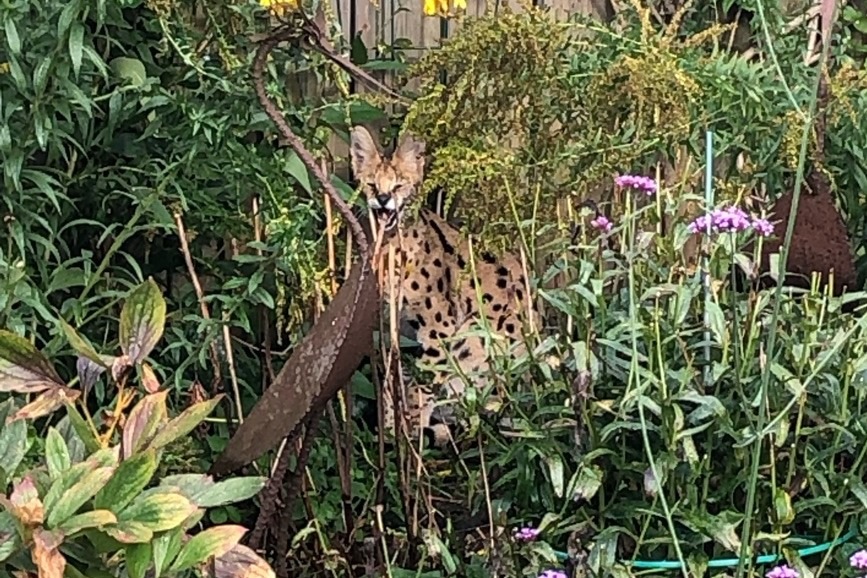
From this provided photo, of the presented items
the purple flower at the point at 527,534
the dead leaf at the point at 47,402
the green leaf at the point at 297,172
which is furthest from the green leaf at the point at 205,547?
the green leaf at the point at 297,172

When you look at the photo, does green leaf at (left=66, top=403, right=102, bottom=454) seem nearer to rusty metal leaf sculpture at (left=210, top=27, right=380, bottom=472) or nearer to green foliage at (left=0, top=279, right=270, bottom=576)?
green foliage at (left=0, top=279, right=270, bottom=576)

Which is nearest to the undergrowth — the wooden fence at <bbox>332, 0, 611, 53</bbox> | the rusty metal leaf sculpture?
the rusty metal leaf sculpture

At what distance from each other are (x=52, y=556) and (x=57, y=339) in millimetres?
1037

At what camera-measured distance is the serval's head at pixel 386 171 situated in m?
2.36

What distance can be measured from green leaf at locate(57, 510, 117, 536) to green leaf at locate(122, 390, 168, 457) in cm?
14

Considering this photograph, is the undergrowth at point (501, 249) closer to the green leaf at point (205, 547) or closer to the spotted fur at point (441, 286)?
the green leaf at point (205, 547)

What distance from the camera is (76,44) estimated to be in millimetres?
2119

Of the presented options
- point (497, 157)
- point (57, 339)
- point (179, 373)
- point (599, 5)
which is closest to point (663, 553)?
point (497, 157)

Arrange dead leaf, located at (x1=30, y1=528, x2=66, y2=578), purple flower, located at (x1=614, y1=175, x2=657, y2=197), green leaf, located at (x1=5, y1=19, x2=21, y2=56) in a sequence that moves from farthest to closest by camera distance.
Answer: green leaf, located at (x1=5, y1=19, x2=21, y2=56)
purple flower, located at (x1=614, y1=175, x2=657, y2=197)
dead leaf, located at (x1=30, y1=528, x2=66, y2=578)

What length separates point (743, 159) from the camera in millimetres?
2838

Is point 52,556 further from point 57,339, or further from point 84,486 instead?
point 57,339

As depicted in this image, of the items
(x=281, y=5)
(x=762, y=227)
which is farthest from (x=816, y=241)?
(x=281, y=5)

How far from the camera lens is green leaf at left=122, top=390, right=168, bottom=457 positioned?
1.36m

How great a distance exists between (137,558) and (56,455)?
0.16 m
